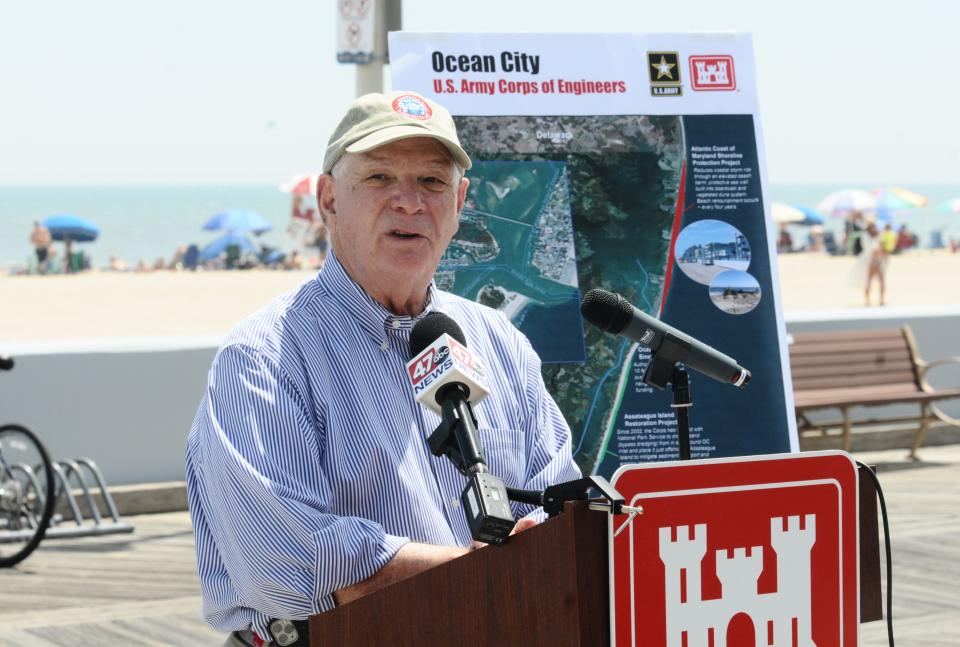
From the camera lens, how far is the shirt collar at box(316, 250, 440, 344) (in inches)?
120

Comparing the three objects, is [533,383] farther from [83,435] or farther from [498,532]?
[83,435]

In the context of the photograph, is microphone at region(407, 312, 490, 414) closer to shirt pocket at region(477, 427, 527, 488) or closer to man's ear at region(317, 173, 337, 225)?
shirt pocket at region(477, 427, 527, 488)

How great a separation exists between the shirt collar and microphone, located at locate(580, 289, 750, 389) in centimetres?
36

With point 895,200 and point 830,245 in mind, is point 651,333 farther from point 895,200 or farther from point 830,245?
point 830,245

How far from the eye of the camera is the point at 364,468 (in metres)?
2.86

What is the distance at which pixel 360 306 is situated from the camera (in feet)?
10.0

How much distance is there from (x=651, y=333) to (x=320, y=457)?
→ 2.52ft

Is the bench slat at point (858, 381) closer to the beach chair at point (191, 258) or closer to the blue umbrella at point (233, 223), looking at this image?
the blue umbrella at point (233, 223)

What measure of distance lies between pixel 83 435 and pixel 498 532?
848 centimetres

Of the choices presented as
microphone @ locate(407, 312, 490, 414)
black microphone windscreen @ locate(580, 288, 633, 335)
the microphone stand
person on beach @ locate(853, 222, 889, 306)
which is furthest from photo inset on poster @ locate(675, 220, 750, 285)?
person on beach @ locate(853, 222, 889, 306)

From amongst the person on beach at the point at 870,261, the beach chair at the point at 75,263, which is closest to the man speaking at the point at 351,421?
the person on beach at the point at 870,261

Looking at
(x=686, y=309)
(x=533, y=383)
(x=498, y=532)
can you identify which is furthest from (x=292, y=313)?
(x=686, y=309)

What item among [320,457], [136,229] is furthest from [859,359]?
[136,229]

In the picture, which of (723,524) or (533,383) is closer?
(723,524)
